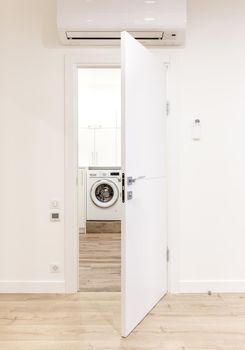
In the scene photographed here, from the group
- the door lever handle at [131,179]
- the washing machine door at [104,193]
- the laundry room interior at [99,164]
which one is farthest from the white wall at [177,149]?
the washing machine door at [104,193]

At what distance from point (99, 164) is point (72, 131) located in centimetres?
318

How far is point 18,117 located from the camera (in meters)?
3.11

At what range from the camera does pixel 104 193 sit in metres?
6.02

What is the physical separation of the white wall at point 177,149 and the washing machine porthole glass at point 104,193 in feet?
9.29

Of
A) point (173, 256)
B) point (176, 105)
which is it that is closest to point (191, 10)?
point (176, 105)

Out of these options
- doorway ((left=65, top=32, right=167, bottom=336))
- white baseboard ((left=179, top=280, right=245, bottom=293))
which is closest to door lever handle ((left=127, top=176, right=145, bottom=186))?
doorway ((left=65, top=32, right=167, bottom=336))

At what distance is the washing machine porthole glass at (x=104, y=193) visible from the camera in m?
5.96

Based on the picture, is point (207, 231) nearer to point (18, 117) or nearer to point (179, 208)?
point (179, 208)

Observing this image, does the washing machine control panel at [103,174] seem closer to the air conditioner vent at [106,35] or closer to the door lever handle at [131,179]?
the air conditioner vent at [106,35]

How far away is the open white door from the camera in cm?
230

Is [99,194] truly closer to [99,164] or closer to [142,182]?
[99,164]

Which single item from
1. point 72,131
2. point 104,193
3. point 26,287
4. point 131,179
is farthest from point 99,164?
point 131,179

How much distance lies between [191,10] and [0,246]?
269 centimetres

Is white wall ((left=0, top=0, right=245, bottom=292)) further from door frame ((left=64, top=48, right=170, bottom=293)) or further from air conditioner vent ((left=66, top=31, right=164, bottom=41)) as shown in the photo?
air conditioner vent ((left=66, top=31, right=164, bottom=41))
